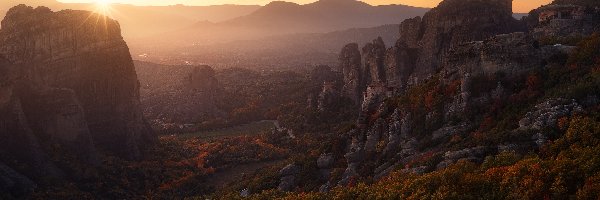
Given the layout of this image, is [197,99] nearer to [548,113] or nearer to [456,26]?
[456,26]

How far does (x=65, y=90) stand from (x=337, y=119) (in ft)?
178

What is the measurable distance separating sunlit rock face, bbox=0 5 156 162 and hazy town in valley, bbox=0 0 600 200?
0.20 m

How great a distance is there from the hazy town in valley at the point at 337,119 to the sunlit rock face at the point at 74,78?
7.8 inches

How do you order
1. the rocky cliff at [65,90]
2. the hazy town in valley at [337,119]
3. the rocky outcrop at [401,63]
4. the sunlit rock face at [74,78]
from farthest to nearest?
1. the rocky outcrop at [401,63]
2. the sunlit rock face at [74,78]
3. the rocky cliff at [65,90]
4. the hazy town in valley at [337,119]

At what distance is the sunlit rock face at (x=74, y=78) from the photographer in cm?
8031

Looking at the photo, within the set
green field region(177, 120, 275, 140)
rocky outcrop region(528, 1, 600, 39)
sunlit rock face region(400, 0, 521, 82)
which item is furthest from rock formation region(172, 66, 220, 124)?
rocky outcrop region(528, 1, 600, 39)

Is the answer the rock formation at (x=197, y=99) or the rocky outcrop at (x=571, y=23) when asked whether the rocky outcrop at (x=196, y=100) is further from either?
the rocky outcrop at (x=571, y=23)

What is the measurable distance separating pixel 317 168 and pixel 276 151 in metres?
42.7

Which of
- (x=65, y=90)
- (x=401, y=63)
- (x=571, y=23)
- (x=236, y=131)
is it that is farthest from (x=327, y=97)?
(x=65, y=90)

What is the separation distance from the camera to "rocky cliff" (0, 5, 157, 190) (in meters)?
73.7

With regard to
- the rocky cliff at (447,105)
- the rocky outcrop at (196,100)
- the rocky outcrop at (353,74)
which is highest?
the rocky cliff at (447,105)

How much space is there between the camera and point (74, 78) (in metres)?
90.4

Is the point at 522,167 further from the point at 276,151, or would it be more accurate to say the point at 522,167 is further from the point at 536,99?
the point at 276,151

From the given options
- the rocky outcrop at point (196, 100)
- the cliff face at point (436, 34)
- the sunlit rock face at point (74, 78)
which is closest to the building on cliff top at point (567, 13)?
the cliff face at point (436, 34)
